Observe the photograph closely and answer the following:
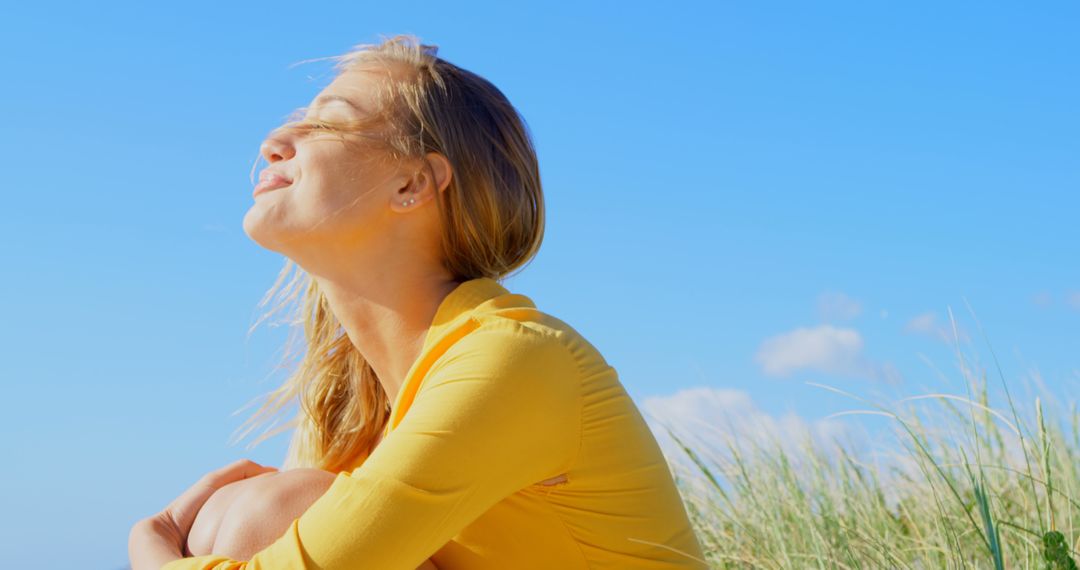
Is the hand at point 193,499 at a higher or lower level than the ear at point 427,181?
lower

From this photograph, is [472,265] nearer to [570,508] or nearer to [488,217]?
[488,217]

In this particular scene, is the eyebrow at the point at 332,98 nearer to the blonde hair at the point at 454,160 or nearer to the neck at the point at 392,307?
the blonde hair at the point at 454,160

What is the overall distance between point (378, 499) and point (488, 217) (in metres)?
0.92

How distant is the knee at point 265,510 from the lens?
2127 millimetres


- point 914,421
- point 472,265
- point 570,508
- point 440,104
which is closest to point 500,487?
point 570,508

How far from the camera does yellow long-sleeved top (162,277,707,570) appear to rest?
1.83 metres

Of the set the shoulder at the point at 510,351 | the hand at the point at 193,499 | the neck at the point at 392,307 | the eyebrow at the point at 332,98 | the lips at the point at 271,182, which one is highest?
the eyebrow at the point at 332,98

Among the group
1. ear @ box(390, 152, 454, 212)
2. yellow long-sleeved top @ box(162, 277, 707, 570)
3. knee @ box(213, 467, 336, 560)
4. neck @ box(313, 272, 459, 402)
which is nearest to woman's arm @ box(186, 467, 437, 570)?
knee @ box(213, 467, 336, 560)

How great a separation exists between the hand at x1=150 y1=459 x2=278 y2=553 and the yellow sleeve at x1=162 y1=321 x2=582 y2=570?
1.15 ft

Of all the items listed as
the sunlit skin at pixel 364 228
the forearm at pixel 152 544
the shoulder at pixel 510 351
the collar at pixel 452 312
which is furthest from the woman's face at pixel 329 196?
the forearm at pixel 152 544

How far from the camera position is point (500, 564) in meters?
2.12

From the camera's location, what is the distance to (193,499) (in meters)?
2.44

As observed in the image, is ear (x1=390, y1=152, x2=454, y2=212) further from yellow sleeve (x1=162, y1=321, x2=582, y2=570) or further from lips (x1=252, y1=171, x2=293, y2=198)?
yellow sleeve (x1=162, y1=321, x2=582, y2=570)

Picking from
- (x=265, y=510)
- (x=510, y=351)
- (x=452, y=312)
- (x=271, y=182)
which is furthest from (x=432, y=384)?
(x=271, y=182)
